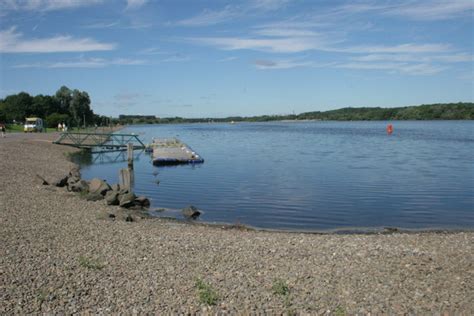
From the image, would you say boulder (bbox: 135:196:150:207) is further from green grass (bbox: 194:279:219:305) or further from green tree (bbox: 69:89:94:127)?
green tree (bbox: 69:89:94:127)

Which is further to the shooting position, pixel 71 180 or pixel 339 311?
pixel 71 180

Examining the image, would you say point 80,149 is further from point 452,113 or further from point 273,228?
point 452,113

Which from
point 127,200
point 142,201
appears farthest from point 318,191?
point 127,200

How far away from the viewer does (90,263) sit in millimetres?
9148

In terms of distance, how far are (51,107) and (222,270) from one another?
386ft

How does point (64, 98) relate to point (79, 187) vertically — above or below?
above

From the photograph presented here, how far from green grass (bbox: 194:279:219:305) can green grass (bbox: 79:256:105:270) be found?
204 cm

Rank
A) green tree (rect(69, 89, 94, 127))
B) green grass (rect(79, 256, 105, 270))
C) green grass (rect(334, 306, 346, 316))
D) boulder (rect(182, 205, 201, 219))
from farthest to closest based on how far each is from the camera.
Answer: green tree (rect(69, 89, 94, 127))
boulder (rect(182, 205, 201, 219))
green grass (rect(79, 256, 105, 270))
green grass (rect(334, 306, 346, 316))

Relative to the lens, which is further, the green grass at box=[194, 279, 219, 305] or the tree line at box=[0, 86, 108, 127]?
the tree line at box=[0, 86, 108, 127]

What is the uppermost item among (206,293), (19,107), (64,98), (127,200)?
(64,98)

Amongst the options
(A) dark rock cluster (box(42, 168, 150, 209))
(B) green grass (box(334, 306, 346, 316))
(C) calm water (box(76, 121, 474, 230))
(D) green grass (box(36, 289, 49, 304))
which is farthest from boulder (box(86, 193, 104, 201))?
(B) green grass (box(334, 306, 346, 316))

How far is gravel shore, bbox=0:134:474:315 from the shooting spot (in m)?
7.41

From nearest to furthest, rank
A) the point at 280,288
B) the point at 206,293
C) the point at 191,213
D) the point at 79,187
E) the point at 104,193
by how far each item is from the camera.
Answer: the point at 206,293
the point at 280,288
the point at 191,213
the point at 104,193
the point at 79,187

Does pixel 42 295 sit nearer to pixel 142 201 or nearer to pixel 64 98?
pixel 142 201
